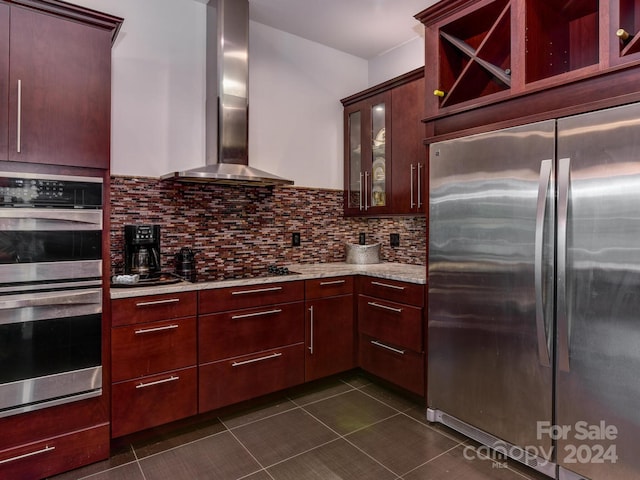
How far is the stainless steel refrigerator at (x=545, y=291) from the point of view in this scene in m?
1.59

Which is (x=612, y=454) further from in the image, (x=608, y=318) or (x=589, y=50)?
(x=589, y=50)

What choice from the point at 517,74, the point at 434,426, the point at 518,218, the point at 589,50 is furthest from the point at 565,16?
the point at 434,426

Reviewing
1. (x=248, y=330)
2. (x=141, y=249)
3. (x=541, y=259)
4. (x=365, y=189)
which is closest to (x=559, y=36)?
(x=541, y=259)

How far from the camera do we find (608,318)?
5.33ft

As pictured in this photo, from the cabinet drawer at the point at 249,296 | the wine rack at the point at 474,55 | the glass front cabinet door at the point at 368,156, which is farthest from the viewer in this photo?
the glass front cabinet door at the point at 368,156

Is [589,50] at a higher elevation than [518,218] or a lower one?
higher

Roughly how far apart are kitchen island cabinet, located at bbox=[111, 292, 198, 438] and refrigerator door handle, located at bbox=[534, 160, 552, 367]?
5.98 ft

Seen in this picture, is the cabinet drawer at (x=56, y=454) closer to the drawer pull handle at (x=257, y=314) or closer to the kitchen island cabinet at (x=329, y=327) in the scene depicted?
the drawer pull handle at (x=257, y=314)

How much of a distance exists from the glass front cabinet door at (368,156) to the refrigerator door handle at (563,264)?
1.55m

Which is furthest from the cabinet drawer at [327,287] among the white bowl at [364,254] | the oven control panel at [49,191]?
the oven control panel at [49,191]

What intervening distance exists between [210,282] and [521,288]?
173cm

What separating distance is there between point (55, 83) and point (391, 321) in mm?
2380

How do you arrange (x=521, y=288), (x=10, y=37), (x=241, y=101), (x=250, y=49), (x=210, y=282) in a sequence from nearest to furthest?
(x=10, y=37) < (x=521, y=288) < (x=210, y=282) < (x=241, y=101) < (x=250, y=49)

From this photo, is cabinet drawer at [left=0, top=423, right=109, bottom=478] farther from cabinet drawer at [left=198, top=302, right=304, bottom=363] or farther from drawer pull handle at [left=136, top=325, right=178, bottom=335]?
cabinet drawer at [left=198, top=302, right=304, bottom=363]
